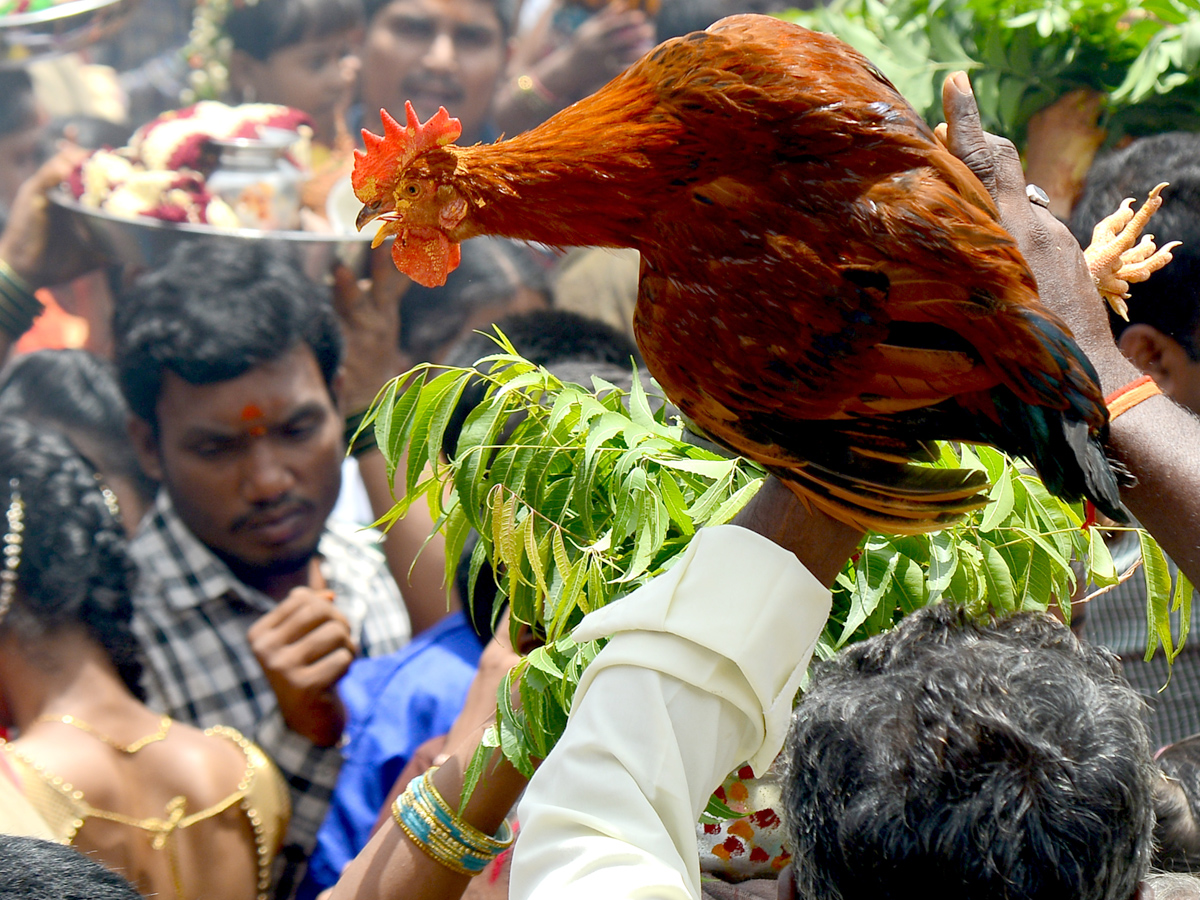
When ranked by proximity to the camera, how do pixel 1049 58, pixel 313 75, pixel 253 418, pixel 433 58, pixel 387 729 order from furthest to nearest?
1. pixel 313 75
2. pixel 433 58
3. pixel 253 418
4. pixel 1049 58
5. pixel 387 729

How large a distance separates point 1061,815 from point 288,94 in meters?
3.60

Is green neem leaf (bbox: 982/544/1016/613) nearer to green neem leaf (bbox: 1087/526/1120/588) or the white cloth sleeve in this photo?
Result: green neem leaf (bbox: 1087/526/1120/588)

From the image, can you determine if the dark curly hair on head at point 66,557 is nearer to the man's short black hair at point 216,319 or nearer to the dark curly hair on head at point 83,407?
the man's short black hair at point 216,319

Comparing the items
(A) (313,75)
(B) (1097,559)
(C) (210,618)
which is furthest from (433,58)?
(B) (1097,559)

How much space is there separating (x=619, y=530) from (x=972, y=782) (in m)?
0.34

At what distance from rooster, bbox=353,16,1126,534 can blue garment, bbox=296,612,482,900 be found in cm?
108

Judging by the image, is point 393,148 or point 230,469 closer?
point 393,148

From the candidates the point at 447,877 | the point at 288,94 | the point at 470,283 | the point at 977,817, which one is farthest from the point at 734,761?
the point at 288,94

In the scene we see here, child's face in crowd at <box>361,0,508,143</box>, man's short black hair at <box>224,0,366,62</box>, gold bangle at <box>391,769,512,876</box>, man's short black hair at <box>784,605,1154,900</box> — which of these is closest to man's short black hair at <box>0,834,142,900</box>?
gold bangle at <box>391,769,512,876</box>

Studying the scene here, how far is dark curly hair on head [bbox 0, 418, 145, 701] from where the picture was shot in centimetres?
170

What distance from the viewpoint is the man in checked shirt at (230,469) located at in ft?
7.31

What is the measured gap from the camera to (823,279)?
2.14 feet

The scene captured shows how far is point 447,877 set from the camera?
1.00 m

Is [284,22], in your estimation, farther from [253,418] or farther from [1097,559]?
[1097,559]
